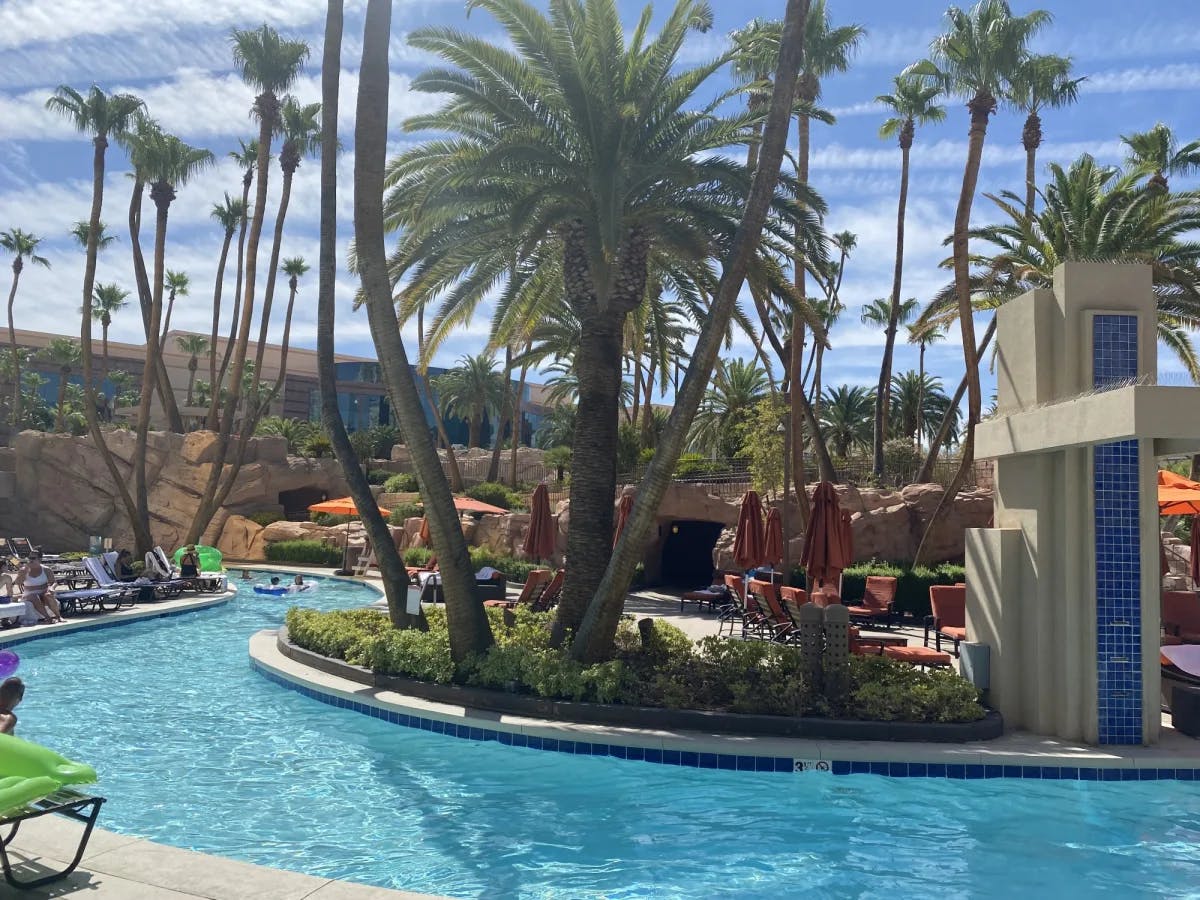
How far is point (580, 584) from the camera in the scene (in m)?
12.2

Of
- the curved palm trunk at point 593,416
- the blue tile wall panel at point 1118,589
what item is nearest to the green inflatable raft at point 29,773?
the curved palm trunk at point 593,416

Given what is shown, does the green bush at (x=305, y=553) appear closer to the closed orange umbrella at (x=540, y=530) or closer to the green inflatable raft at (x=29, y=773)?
the closed orange umbrella at (x=540, y=530)

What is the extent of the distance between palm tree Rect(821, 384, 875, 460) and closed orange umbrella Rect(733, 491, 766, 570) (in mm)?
34381

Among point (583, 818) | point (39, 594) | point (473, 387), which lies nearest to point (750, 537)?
point (583, 818)

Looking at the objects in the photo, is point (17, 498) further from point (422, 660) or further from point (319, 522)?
point (422, 660)

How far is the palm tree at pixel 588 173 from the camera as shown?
12.3 metres

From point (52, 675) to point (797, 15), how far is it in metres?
12.9

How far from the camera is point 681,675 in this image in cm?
1046

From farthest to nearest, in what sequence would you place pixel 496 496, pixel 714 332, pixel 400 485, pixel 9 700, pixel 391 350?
pixel 400 485
pixel 496 496
pixel 391 350
pixel 714 332
pixel 9 700

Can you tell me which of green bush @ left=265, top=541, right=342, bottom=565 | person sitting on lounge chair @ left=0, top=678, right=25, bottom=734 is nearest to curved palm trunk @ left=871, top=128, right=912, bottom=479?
green bush @ left=265, top=541, right=342, bottom=565

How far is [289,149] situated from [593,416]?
26443 mm

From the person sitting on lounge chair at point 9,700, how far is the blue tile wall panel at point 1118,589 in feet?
30.3

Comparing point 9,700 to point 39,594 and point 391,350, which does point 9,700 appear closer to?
point 391,350

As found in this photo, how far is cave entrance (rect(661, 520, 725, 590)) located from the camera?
28.5m
